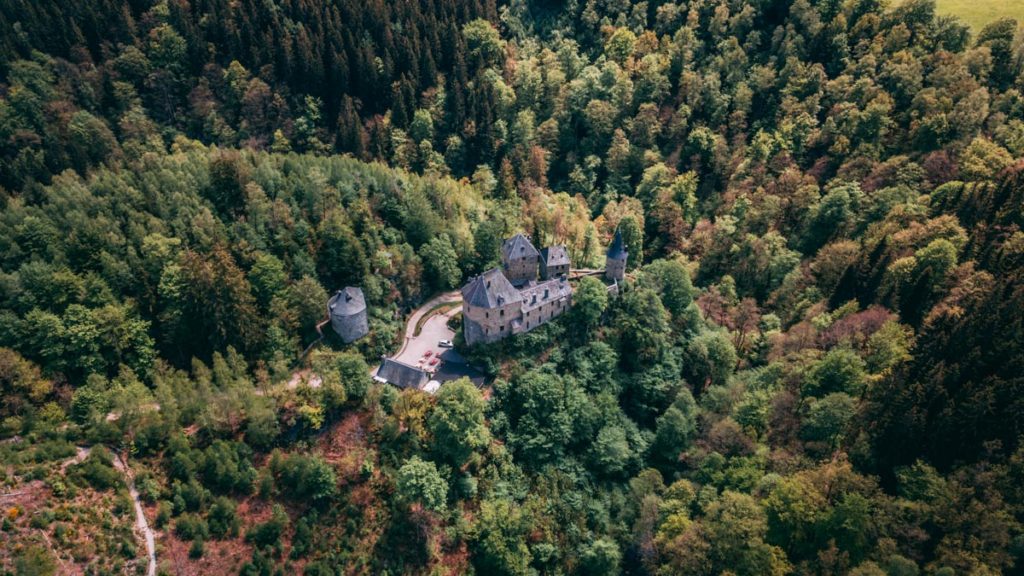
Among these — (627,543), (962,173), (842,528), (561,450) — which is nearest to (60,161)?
(561,450)

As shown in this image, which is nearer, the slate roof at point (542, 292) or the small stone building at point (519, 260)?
the slate roof at point (542, 292)

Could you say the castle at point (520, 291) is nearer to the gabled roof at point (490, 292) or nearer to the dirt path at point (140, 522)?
the gabled roof at point (490, 292)

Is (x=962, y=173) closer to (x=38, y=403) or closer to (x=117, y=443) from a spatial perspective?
(x=117, y=443)

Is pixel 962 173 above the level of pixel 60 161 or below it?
above

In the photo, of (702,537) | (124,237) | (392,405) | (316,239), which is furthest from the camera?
(316,239)

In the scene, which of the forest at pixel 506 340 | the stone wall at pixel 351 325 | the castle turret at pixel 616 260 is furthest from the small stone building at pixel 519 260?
the stone wall at pixel 351 325

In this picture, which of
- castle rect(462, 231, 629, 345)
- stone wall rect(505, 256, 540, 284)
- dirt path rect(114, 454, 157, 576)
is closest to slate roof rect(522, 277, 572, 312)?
castle rect(462, 231, 629, 345)

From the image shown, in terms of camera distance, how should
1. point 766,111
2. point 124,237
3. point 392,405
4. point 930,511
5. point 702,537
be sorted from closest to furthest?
point 930,511
point 702,537
point 392,405
point 124,237
point 766,111

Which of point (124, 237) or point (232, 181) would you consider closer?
point (124, 237)
